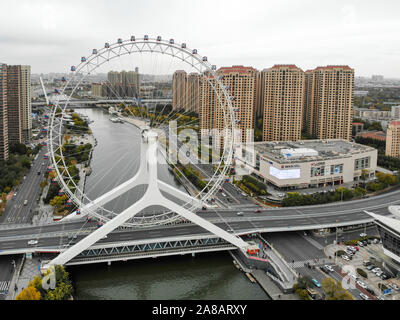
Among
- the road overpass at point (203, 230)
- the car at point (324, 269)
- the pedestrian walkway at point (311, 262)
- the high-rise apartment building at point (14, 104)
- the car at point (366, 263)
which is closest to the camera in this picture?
the car at point (324, 269)

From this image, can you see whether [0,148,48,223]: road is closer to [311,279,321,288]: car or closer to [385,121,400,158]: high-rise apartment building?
[311,279,321,288]: car

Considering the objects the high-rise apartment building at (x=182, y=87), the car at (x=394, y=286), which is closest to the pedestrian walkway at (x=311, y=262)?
the car at (x=394, y=286)

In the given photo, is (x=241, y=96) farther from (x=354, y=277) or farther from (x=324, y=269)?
(x=354, y=277)

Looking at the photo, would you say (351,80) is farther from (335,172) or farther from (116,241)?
(116,241)

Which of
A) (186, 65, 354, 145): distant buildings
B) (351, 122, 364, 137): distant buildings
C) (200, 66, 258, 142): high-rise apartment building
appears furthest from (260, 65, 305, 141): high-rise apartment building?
(351, 122, 364, 137): distant buildings

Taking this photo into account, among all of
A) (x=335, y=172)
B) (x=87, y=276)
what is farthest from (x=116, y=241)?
(x=335, y=172)

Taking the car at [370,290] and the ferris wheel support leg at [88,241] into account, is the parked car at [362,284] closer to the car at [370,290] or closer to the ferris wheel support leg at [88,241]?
the car at [370,290]

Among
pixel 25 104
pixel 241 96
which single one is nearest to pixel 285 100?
pixel 241 96
